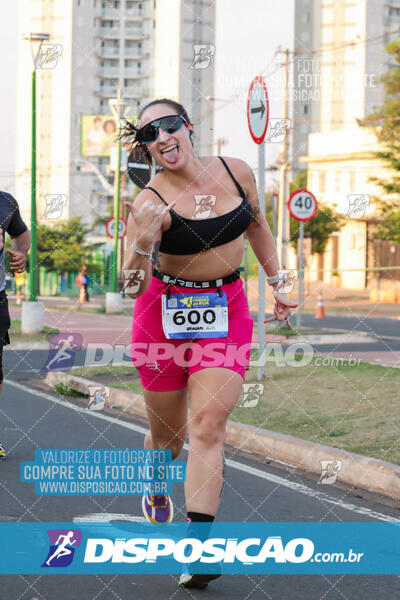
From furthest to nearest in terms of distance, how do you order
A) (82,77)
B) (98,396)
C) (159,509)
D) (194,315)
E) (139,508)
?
(82,77) → (98,396) → (139,508) → (159,509) → (194,315)

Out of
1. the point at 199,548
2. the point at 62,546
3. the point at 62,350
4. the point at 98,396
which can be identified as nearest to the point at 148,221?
the point at 199,548

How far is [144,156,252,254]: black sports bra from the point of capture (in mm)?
4387

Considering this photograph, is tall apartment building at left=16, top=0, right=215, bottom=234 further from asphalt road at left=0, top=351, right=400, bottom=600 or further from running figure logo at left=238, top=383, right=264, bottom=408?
asphalt road at left=0, top=351, right=400, bottom=600

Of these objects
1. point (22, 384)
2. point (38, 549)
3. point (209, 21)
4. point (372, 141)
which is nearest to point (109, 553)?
point (38, 549)

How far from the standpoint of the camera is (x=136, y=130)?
185 inches

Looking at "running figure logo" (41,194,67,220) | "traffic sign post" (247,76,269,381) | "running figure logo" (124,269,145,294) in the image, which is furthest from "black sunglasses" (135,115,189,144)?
"running figure logo" (41,194,67,220)

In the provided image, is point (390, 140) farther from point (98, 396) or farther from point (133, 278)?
point (133, 278)

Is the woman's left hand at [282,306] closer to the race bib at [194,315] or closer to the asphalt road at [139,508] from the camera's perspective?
the race bib at [194,315]

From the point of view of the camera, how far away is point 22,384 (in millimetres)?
12750

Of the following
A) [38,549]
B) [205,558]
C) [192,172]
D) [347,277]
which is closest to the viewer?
[205,558]

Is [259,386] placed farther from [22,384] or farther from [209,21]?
[209,21]

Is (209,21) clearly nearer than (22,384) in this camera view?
No

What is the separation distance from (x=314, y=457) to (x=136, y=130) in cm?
335

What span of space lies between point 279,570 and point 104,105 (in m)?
108
